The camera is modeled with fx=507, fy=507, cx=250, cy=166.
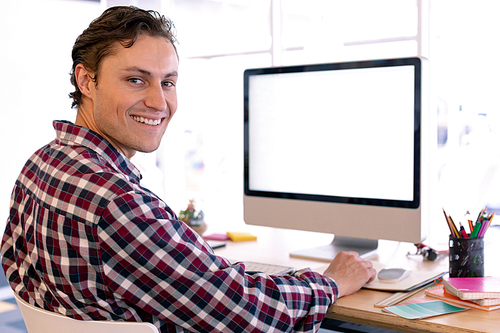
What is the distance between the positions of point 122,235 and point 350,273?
0.60m

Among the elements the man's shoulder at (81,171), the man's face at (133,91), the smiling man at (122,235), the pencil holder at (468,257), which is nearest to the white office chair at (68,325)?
the smiling man at (122,235)

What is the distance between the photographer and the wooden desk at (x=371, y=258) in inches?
39.5

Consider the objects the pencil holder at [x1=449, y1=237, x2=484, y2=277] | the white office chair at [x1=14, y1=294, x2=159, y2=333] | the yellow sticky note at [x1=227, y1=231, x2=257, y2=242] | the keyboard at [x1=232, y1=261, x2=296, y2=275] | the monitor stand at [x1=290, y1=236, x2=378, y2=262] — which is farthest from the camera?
the yellow sticky note at [x1=227, y1=231, x2=257, y2=242]

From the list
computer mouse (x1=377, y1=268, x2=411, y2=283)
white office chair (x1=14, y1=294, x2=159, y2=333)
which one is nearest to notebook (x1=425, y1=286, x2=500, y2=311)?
computer mouse (x1=377, y1=268, x2=411, y2=283)

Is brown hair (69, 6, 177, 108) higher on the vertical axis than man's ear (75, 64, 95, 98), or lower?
higher

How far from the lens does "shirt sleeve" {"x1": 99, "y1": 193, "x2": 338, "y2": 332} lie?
87 cm

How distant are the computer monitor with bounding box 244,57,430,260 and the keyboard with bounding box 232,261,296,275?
20 cm

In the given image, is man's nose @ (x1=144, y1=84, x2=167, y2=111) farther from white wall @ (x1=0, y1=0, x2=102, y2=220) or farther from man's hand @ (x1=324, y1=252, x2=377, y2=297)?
white wall @ (x1=0, y1=0, x2=102, y2=220)

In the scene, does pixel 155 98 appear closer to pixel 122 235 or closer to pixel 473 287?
→ pixel 122 235

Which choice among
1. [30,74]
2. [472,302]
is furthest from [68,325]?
[30,74]

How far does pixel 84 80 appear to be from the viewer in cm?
114

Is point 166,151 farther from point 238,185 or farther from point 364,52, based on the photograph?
point 364,52

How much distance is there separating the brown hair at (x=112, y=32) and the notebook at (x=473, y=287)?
2.78ft

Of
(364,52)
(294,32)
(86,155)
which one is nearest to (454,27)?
(364,52)
